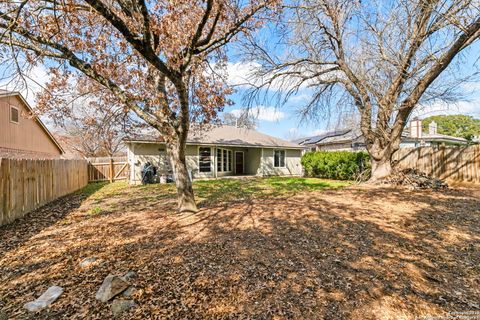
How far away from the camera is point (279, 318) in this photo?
2.19 metres

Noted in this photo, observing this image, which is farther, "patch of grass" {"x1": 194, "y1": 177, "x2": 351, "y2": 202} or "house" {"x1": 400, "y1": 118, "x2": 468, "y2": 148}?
"house" {"x1": 400, "y1": 118, "x2": 468, "y2": 148}

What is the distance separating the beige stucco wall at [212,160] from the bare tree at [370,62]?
257 inches

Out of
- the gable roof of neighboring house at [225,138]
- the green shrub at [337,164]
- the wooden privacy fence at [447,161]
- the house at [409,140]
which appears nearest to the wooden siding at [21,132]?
the gable roof of neighboring house at [225,138]

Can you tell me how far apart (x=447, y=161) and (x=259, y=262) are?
40.8ft

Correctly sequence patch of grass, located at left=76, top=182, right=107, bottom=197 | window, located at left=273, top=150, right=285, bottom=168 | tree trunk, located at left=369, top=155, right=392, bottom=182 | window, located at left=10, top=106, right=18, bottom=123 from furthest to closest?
window, located at left=273, top=150, right=285, bottom=168 < window, located at left=10, top=106, right=18, bottom=123 < patch of grass, located at left=76, top=182, right=107, bottom=197 < tree trunk, located at left=369, top=155, right=392, bottom=182

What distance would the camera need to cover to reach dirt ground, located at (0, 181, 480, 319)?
237 centimetres

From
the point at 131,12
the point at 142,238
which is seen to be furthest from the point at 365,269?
the point at 131,12

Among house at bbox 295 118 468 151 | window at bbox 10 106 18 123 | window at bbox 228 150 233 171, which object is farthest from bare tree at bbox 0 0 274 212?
house at bbox 295 118 468 151

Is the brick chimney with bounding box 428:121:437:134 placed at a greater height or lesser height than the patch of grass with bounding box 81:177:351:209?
greater

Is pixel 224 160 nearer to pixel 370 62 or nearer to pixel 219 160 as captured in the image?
pixel 219 160

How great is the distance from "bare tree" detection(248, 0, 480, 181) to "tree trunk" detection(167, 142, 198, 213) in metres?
4.88

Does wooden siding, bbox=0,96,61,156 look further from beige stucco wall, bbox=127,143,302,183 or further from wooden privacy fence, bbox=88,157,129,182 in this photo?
beige stucco wall, bbox=127,143,302,183

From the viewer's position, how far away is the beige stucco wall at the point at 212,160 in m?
13.3

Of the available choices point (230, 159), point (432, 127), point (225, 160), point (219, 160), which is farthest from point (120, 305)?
point (432, 127)
